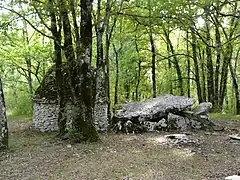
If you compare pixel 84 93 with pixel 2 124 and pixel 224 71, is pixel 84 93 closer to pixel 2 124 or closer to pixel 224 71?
pixel 2 124

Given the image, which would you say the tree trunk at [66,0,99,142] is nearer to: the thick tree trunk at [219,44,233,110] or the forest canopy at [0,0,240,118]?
the forest canopy at [0,0,240,118]

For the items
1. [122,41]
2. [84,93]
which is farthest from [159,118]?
[122,41]

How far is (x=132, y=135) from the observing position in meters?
10.0

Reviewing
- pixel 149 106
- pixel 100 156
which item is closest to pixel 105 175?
pixel 100 156

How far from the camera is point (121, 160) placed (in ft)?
21.3

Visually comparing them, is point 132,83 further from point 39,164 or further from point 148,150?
point 39,164

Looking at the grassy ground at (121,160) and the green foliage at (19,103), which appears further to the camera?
the green foliage at (19,103)

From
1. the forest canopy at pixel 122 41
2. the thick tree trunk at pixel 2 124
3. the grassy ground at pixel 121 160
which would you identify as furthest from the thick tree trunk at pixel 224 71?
the thick tree trunk at pixel 2 124

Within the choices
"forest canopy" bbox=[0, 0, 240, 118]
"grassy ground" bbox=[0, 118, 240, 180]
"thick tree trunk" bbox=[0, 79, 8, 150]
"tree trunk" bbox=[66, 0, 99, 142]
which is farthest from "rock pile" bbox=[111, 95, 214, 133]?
"thick tree trunk" bbox=[0, 79, 8, 150]

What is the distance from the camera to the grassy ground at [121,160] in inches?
215

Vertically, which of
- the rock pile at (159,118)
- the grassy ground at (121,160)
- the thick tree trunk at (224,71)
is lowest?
the grassy ground at (121,160)

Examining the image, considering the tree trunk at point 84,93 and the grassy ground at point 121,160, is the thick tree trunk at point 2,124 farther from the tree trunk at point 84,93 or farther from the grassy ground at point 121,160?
the tree trunk at point 84,93

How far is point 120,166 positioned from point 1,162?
2796 millimetres

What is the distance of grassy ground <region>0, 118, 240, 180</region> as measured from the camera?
546 centimetres
